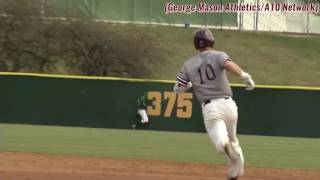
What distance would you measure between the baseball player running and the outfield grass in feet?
81.5

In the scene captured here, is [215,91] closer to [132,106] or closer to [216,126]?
[216,126]

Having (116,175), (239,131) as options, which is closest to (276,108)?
(239,131)

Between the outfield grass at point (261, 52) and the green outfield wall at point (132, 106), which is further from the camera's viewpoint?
the outfield grass at point (261, 52)

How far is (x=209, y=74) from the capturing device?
26.8ft

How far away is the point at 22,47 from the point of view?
30312mm

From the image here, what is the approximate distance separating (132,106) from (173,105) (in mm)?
1242

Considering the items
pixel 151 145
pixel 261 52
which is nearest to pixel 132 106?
pixel 151 145

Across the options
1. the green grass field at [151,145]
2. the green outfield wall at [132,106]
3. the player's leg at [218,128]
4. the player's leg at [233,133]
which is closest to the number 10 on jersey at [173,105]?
the green outfield wall at [132,106]

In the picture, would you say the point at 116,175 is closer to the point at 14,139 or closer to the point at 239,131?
the point at 14,139

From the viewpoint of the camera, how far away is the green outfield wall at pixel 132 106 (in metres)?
20.4

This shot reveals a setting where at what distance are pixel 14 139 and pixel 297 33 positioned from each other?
2943cm

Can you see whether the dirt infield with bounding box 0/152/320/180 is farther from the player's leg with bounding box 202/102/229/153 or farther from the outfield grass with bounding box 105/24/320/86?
the outfield grass with bounding box 105/24/320/86

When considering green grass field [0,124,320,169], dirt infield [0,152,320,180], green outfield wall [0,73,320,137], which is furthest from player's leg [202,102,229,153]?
green outfield wall [0,73,320,137]

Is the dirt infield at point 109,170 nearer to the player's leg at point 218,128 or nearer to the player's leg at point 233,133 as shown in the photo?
the player's leg at point 233,133
